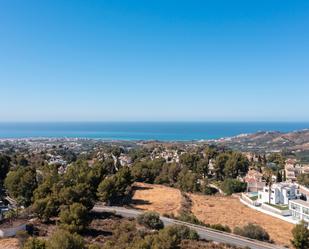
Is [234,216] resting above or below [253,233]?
below

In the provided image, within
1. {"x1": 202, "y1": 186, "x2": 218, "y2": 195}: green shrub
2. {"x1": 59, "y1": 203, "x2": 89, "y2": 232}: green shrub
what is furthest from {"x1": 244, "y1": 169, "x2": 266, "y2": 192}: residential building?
{"x1": 59, "y1": 203, "x2": 89, "y2": 232}: green shrub

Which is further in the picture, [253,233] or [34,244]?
[253,233]

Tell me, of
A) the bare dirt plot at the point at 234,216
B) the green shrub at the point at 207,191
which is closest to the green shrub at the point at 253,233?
the bare dirt plot at the point at 234,216

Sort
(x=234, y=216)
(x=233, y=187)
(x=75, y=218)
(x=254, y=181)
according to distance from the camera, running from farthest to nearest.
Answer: (x=254, y=181) → (x=233, y=187) → (x=234, y=216) → (x=75, y=218)

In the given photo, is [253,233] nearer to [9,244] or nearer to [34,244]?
[34,244]

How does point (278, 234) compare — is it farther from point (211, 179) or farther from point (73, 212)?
point (211, 179)

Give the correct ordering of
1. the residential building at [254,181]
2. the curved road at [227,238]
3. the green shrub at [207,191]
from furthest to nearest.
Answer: the residential building at [254,181] < the green shrub at [207,191] < the curved road at [227,238]

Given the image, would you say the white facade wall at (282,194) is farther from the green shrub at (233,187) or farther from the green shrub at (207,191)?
the green shrub at (207,191)

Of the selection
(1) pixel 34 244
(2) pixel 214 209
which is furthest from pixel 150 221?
(2) pixel 214 209
